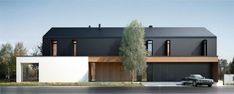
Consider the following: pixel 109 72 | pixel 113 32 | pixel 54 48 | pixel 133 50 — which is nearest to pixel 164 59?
pixel 133 50

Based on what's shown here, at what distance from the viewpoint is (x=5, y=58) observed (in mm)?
59875

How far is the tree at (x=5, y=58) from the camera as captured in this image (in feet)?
188

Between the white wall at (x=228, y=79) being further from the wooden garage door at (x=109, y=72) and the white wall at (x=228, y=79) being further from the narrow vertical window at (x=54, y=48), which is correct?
the narrow vertical window at (x=54, y=48)

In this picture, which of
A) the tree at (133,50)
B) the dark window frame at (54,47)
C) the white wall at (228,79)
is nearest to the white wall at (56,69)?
the dark window frame at (54,47)

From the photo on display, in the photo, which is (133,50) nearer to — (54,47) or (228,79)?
(54,47)

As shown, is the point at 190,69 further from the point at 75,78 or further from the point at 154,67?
the point at 75,78

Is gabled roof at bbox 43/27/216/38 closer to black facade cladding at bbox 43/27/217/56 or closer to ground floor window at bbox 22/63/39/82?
black facade cladding at bbox 43/27/217/56

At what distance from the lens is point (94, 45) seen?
52.9 metres

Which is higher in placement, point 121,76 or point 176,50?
point 176,50

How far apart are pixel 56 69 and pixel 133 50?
9.13 m

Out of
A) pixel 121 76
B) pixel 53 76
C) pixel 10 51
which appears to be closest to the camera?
pixel 53 76

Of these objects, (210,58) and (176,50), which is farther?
(176,50)

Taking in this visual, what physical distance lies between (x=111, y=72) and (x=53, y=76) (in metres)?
7.80

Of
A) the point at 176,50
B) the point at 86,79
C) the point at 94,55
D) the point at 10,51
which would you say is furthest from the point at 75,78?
the point at 10,51
